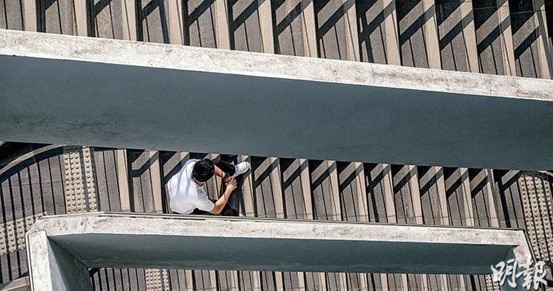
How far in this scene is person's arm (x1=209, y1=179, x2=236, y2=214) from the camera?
8391 millimetres

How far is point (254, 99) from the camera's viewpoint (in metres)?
5.75

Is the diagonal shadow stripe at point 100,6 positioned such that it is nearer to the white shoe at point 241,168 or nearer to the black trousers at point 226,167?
the black trousers at point 226,167

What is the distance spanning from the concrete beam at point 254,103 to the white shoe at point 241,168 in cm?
144

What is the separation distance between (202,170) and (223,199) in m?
0.74

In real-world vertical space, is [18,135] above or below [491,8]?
below

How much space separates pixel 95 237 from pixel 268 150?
1545mm

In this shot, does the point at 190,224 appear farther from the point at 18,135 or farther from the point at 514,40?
the point at 514,40

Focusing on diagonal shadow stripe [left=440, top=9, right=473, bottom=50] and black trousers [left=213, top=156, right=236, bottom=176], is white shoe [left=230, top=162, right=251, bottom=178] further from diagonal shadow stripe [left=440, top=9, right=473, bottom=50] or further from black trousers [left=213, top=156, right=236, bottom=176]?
diagonal shadow stripe [left=440, top=9, right=473, bottom=50]

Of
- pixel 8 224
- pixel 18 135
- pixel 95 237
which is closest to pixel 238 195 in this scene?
pixel 95 237

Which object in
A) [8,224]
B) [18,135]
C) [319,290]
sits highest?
[8,224]

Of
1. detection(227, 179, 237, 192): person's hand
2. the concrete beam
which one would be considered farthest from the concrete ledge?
detection(227, 179, 237, 192): person's hand

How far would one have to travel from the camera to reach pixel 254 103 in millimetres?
5836

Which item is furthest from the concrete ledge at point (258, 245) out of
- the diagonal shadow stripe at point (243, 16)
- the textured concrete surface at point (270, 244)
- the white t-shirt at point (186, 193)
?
the diagonal shadow stripe at point (243, 16)

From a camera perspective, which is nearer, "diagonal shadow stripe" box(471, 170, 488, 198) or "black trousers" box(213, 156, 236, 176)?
"black trousers" box(213, 156, 236, 176)
